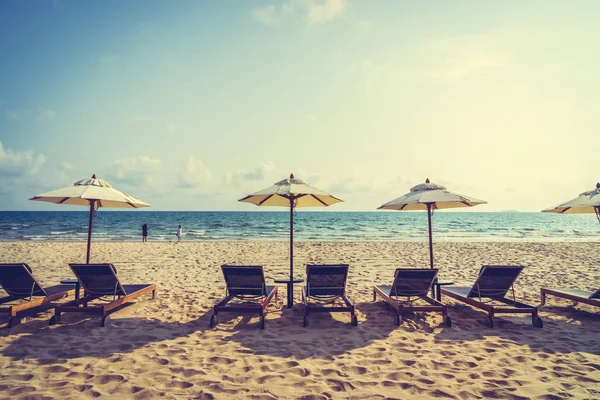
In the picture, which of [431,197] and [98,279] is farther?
[431,197]

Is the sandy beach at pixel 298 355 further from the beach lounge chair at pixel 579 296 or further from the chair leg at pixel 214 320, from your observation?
the beach lounge chair at pixel 579 296

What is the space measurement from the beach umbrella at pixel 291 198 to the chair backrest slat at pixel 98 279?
8.46 ft

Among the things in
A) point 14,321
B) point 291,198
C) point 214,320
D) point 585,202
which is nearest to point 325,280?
point 291,198

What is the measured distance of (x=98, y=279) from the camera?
5336mm

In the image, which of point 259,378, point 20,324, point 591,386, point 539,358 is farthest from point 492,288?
point 20,324

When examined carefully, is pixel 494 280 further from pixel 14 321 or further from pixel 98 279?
pixel 14 321

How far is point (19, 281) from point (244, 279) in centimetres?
378

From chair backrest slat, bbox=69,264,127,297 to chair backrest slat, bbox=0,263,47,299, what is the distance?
730 mm

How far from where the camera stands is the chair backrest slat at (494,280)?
17.7 feet

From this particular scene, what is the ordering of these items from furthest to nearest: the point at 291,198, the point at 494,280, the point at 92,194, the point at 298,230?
the point at 298,230 < the point at 291,198 < the point at 92,194 < the point at 494,280

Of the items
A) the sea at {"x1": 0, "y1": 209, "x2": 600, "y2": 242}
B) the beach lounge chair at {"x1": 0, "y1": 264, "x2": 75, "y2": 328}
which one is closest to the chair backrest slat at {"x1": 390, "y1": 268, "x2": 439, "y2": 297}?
the beach lounge chair at {"x1": 0, "y1": 264, "x2": 75, "y2": 328}

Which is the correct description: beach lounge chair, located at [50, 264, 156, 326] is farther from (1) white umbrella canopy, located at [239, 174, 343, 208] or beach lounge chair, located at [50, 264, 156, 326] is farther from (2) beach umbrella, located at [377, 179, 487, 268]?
(2) beach umbrella, located at [377, 179, 487, 268]

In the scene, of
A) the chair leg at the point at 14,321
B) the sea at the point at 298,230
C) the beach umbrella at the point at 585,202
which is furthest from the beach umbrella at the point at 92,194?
the sea at the point at 298,230

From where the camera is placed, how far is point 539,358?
388 cm
